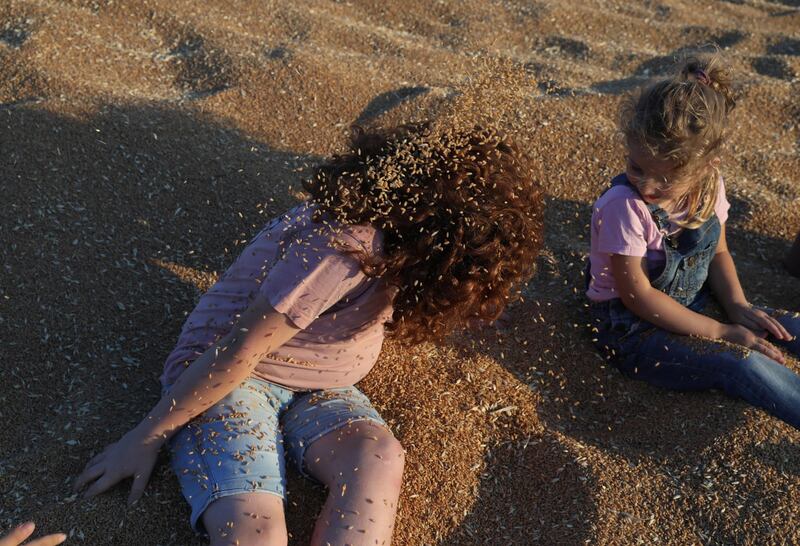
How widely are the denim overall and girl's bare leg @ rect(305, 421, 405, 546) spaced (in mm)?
938

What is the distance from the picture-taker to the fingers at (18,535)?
195 centimetres

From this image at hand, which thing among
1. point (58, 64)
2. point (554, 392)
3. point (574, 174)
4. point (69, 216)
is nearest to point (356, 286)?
point (554, 392)

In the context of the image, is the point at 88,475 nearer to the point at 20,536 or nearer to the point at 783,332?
the point at 20,536

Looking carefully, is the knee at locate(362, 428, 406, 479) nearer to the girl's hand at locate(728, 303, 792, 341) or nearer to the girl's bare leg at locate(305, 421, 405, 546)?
the girl's bare leg at locate(305, 421, 405, 546)

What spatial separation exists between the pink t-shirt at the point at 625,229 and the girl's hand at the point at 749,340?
0.31m

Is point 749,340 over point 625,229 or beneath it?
beneath

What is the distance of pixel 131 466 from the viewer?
7.09 ft

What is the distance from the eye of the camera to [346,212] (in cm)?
202

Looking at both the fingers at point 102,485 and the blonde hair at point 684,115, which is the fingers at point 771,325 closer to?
the blonde hair at point 684,115

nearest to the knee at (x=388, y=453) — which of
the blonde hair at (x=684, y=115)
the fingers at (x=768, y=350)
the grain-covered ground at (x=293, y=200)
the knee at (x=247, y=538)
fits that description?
the grain-covered ground at (x=293, y=200)

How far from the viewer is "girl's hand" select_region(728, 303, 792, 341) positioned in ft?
9.41

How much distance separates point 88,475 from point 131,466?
0.39 ft

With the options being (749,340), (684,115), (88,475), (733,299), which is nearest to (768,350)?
(749,340)

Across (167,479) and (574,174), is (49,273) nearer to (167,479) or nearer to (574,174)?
(167,479)
